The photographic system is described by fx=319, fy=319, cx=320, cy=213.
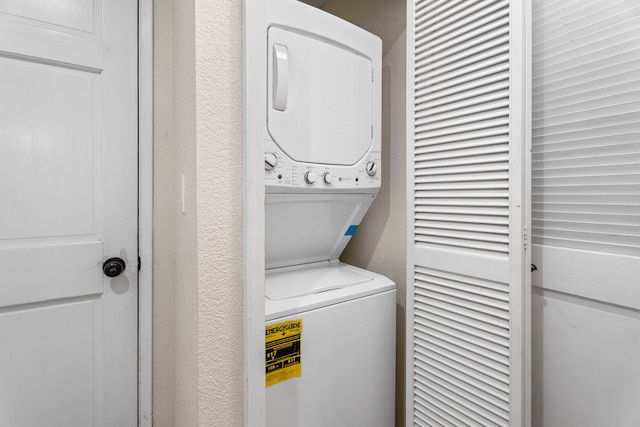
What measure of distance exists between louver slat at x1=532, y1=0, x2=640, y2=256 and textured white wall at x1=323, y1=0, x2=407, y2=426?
0.55 m

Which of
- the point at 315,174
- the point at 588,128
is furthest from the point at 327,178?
the point at 588,128

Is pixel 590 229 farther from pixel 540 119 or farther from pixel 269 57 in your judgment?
pixel 269 57

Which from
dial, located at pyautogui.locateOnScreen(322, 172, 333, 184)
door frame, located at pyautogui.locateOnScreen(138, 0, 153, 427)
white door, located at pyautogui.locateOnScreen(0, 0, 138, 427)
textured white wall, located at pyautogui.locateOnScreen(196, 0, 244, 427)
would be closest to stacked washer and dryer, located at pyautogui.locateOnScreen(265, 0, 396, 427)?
dial, located at pyautogui.locateOnScreen(322, 172, 333, 184)

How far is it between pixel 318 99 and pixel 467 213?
68 centimetres

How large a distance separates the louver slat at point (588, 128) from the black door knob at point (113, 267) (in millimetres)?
1609

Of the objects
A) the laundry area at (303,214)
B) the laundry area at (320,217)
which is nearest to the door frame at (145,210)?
the laundry area at (303,214)

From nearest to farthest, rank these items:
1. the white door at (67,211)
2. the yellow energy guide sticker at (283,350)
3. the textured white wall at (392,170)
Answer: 1. the yellow energy guide sticker at (283,350)
2. the white door at (67,211)
3. the textured white wall at (392,170)

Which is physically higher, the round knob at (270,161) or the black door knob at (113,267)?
the round knob at (270,161)

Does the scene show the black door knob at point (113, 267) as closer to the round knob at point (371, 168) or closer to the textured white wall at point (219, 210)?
the textured white wall at point (219, 210)

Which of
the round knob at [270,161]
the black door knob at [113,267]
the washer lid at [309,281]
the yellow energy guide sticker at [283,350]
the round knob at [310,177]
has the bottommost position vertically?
the yellow energy guide sticker at [283,350]

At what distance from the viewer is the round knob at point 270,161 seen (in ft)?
3.47

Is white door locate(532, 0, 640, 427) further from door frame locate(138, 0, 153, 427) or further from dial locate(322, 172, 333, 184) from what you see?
door frame locate(138, 0, 153, 427)

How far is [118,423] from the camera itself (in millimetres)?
1307

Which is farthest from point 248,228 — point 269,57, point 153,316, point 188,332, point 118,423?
point 118,423
